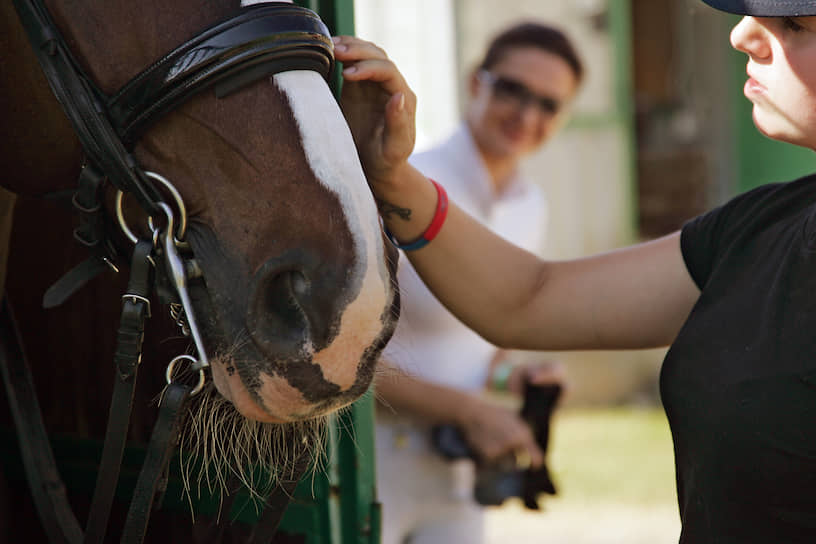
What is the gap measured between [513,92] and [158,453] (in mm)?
1909

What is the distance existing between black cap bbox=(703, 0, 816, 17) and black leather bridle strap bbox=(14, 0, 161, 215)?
0.82 metres

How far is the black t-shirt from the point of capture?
117 centimetres

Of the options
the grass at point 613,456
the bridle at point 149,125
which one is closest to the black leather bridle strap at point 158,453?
the bridle at point 149,125

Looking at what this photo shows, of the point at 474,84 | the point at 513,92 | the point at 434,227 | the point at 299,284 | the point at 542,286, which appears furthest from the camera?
the point at 474,84

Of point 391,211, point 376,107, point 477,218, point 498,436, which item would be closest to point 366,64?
point 376,107

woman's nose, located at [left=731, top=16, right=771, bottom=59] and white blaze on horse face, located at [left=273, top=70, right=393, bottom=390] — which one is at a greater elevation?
woman's nose, located at [left=731, top=16, right=771, bottom=59]

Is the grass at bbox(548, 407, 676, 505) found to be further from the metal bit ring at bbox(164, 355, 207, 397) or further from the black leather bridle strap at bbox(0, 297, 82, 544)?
the metal bit ring at bbox(164, 355, 207, 397)

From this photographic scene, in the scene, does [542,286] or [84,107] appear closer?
[84,107]

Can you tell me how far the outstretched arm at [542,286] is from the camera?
58.2 inches

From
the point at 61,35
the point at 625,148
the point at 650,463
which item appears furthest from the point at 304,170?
the point at 625,148

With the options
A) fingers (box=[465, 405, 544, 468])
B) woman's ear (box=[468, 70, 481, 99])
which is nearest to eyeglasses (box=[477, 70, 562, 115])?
woman's ear (box=[468, 70, 481, 99])

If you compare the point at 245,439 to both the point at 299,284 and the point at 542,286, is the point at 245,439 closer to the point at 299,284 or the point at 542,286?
the point at 299,284

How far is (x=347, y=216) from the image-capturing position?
40.8 inches

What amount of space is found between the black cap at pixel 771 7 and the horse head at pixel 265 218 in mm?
574
